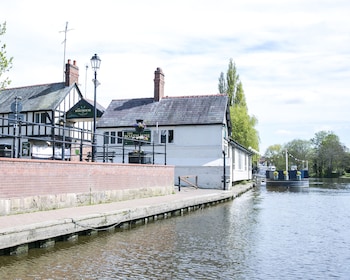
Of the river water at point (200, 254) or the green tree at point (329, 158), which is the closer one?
the river water at point (200, 254)

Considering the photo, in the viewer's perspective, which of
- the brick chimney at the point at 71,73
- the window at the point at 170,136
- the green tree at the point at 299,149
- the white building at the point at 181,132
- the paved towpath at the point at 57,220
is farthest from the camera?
the green tree at the point at 299,149

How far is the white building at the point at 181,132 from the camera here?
29.5 m

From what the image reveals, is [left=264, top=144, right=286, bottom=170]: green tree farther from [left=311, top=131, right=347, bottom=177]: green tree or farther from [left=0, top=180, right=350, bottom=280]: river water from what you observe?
[left=0, top=180, right=350, bottom=280]: river water

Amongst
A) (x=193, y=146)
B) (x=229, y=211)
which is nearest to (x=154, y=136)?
(x=193, y=146)

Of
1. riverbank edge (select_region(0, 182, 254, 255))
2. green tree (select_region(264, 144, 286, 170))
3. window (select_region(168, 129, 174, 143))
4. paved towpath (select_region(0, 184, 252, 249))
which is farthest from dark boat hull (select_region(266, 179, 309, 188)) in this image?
green tree (select_region(264, 144, 286, 170))

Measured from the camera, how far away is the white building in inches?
1161

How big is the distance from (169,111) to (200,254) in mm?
22586

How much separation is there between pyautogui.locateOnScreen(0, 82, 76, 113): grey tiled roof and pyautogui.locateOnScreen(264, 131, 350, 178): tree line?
62.5m

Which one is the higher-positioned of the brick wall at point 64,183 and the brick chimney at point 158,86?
the brick chimney at point 158,86

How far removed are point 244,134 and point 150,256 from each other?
37.2 m

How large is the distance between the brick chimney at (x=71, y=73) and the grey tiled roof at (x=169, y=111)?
3.54 metres

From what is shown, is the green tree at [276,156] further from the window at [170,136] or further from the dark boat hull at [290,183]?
the window at [170,136]

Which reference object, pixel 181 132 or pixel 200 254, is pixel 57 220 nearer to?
pixel 200 254

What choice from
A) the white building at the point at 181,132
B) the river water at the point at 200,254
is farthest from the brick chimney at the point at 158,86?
the river water at the point at 200,254
